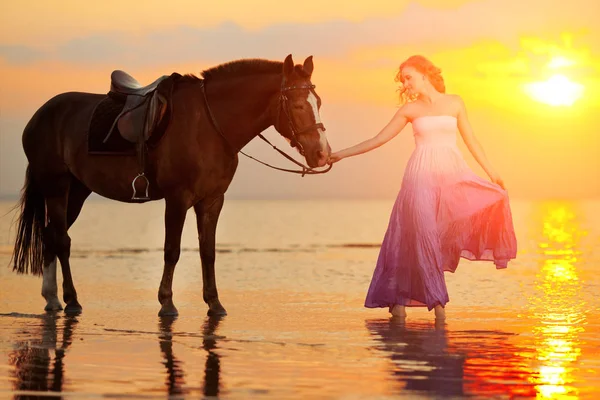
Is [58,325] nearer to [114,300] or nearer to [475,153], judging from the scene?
[114,300]

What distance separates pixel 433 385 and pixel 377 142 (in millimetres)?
4499

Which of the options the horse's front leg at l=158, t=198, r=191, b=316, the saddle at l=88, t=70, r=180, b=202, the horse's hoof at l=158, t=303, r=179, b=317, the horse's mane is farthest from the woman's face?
the horse's hoof at l=158, t=303, r=179, b=317

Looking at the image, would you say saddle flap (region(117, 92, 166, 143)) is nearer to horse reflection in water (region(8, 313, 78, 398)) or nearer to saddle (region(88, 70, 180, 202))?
saddle (region(88, 70, 180, 202))

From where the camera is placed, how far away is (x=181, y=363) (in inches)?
330

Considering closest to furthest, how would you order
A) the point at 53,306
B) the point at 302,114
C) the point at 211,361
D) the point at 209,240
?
the point at 211,361 → the point at 302,114 → the point at 209,240 → the point at 53,306

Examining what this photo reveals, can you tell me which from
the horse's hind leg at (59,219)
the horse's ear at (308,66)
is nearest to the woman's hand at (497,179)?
the horse's ear at (308,66)

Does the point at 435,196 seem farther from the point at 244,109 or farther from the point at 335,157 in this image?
the point at 244,109

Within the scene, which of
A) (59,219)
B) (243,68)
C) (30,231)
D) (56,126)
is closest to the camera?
(243,68)

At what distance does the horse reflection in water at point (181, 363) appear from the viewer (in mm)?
7301

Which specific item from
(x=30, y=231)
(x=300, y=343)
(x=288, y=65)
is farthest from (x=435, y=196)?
(x=30, y=231)

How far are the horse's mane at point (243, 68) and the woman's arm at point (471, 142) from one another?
1845mm

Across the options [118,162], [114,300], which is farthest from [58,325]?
[114,300]

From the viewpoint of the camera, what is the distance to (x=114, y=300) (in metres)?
14.3

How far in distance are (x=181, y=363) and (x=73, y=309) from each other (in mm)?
4447
